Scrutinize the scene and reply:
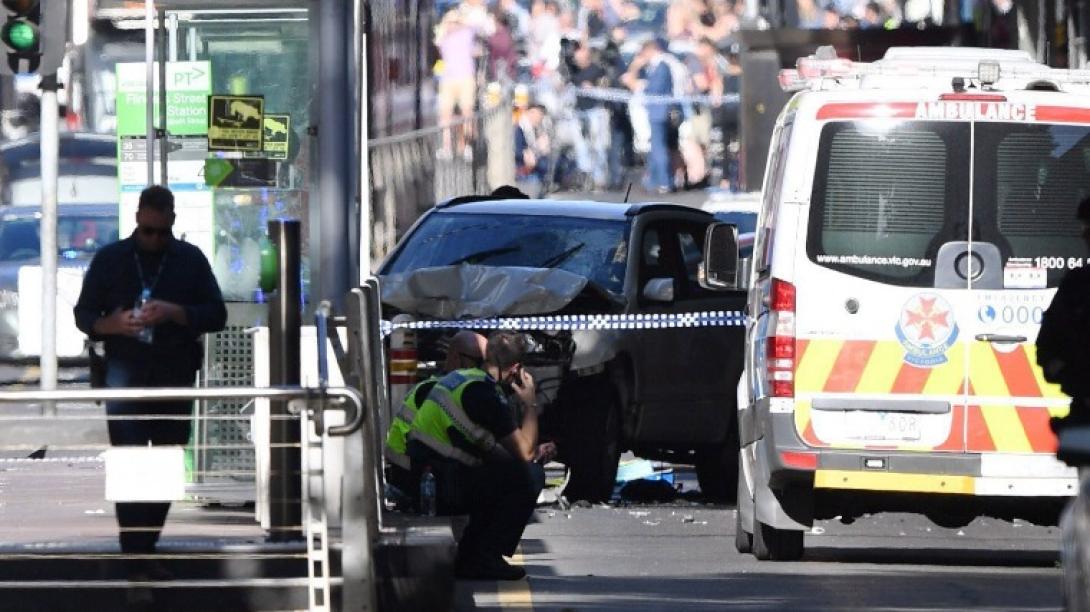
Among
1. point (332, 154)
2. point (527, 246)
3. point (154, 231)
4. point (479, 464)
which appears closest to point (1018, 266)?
point (479, 464)

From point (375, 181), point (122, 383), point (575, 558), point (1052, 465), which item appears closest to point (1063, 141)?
point (1052, 465)

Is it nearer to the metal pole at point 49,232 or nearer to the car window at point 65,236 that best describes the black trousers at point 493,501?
the metal pole at point 49,232

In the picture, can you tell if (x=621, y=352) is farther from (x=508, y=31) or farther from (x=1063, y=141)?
(x=508, y=31)

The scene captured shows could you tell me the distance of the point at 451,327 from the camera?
1580 cm

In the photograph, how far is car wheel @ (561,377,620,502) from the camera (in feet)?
52.1

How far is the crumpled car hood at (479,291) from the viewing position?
52.0 feet

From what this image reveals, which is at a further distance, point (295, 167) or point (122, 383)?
point (295, 167)

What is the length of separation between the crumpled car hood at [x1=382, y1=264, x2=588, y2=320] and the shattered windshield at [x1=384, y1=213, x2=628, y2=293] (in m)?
0.31

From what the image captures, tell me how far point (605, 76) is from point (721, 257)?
46.9 ft

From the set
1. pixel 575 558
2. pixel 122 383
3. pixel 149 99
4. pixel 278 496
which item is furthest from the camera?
pixel 149 99

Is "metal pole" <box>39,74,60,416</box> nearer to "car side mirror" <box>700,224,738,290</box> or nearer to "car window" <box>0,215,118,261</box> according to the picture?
"car window" <box>0,215,118,261</box>

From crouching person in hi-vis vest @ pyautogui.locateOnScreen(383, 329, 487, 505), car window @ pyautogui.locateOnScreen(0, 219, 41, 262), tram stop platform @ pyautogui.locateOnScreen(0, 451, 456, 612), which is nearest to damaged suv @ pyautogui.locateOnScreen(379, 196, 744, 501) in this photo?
crouching person in hi-vis vest @ pyautogui.locateOnScreen(383, 329, 487, 505)

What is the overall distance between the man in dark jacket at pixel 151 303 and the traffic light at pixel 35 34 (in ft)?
20.8

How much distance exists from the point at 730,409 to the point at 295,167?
121 inches
